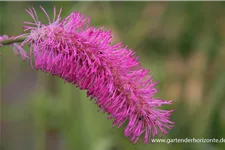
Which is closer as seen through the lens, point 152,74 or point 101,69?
point 101,69

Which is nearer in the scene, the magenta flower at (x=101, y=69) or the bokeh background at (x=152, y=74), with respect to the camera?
the magenta flower at (x=101, y=69)

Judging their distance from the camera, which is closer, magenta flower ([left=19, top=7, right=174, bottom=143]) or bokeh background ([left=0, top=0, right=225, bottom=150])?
magenta flower ([left=19, top=7, right=174, bottom=143])

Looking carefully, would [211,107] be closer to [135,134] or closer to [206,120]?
[206,120]

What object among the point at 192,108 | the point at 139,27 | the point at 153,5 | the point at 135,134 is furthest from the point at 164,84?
the point at 135,134

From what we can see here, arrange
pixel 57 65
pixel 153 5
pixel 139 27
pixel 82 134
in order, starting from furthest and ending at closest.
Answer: pixel 153 5
pixel 139 27
pixel 82 134
pixel 57 65
